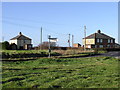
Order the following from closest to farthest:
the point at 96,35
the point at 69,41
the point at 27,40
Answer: the point at 69,41, the point at 96,35, the point at 27,40

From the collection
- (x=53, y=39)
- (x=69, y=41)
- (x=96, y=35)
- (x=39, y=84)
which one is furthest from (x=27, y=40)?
(x=39, y=84)

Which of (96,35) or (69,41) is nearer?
(69,41)

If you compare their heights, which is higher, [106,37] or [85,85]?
[106,37]

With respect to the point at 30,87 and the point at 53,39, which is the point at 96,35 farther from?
the point at 30,87

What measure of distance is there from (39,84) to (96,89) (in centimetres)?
227

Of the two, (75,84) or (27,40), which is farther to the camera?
(27,40)

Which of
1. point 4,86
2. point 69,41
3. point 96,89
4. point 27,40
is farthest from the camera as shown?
point 27,40

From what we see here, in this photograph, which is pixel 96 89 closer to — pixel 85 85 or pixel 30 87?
pixel 85 85

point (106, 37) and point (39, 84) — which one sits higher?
point (106, 37)

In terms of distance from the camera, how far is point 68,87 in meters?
8.48

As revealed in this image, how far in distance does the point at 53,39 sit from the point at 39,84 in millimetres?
25558

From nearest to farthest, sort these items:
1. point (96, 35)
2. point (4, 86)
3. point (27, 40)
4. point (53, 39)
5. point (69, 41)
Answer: point (4, 86) → point (53, 39) → point (69, 41) → point (96, 35) → point (27, 40)

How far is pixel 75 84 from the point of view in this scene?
9.01 m

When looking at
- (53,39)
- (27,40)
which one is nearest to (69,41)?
(27,40)
